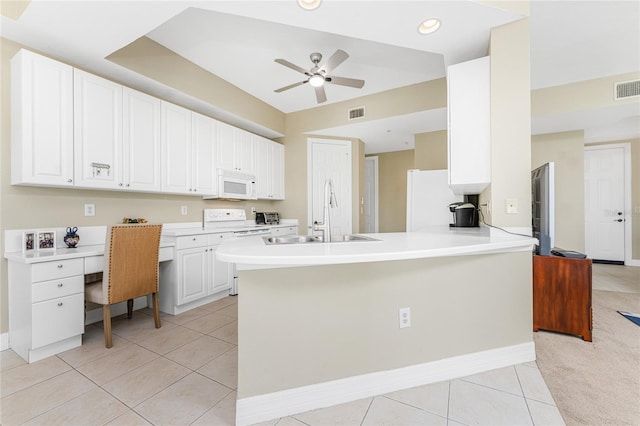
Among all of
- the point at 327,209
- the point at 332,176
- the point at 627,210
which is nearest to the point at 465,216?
the point at 327,209

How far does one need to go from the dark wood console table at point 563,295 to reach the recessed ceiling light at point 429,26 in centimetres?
207

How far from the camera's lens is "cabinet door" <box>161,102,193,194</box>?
2949 millimetres

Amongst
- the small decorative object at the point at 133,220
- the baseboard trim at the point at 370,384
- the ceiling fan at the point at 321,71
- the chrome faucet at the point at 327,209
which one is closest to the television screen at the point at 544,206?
the baseboard trim at the point at 370,384

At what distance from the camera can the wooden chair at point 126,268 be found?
211 centimetres

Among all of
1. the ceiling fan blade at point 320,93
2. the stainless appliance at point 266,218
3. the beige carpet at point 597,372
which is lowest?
the beige carpet at point 597,372

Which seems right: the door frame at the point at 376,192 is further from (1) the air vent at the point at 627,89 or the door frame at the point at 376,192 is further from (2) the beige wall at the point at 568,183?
(1) the air vent at the point at 627,89

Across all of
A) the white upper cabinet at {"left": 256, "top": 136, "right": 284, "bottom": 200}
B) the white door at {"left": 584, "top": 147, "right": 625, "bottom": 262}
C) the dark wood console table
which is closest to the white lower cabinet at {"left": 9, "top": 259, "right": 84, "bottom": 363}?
the white upper cabinet at {"left": 256, "top": 136, "right": 284, "bottom": 200}

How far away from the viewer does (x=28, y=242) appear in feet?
6.94

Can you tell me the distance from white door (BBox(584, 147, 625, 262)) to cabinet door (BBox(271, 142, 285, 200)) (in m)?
5.96

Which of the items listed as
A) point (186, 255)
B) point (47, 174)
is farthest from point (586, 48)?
point (47, 174)

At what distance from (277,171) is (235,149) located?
Result: 0.94m

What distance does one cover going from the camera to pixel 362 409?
1.41 meters

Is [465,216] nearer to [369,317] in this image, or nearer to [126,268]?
[369,317]

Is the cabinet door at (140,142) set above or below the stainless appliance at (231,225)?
above
